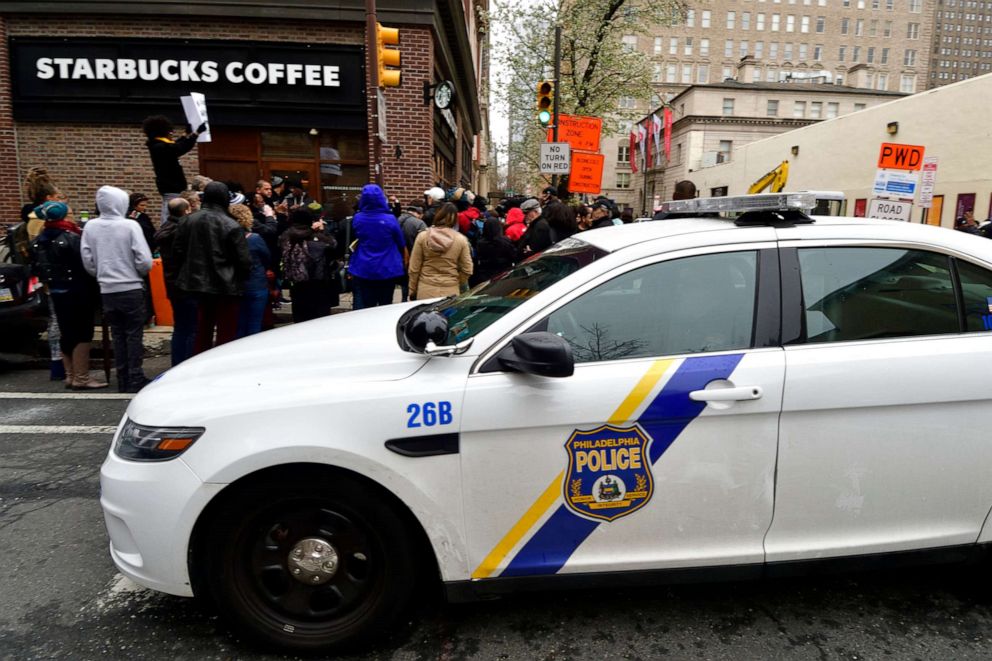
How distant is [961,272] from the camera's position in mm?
2738

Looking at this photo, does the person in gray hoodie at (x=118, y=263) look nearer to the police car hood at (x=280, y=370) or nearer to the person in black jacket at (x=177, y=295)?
the person in black jacket at (x=177, y=295)

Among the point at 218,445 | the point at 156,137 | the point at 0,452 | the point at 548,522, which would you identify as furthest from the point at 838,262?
the point at 156,137

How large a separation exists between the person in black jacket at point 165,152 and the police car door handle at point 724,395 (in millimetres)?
7013

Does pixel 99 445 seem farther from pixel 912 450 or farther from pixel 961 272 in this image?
pixel 961 272

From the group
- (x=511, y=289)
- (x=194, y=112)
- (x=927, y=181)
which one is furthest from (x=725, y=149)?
(x=511, y=289)

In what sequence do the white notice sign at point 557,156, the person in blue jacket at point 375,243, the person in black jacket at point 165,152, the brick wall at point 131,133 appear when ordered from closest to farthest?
the person in blue jacket at point 375,243 < the person in black jacket at point 165,152 < the brick wall at point 131,133 < the white notice sign at point 557,156

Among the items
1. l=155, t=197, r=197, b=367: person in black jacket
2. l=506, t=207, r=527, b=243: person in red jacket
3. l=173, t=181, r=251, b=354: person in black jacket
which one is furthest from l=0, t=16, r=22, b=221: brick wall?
l=506, t=207, r=527, b=243: person in red jacket

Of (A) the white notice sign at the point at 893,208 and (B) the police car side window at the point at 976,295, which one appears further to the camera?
(A) the white notice sign at the point at 893,208

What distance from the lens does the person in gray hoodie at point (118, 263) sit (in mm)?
5719

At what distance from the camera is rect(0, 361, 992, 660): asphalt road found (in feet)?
8.46

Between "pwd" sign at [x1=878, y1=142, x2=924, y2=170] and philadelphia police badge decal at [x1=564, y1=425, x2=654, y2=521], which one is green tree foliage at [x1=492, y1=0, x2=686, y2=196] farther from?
philadelphia police badge decal at [x1=564, y1=425, x2=654, y2=521]

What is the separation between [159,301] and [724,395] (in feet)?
28.6

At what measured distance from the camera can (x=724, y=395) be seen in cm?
244

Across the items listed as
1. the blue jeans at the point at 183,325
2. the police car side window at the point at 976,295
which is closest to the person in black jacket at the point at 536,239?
the blue jeans at the point at 183,325
